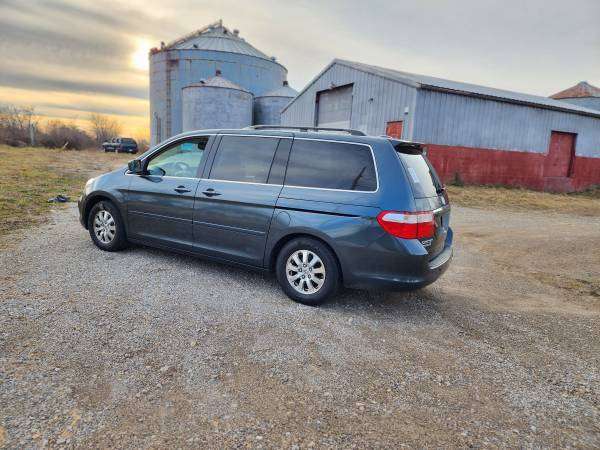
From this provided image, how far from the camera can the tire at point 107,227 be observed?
5.61 m

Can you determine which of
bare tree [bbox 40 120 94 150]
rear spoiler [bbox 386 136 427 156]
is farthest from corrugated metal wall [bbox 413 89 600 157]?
bare tree [bbox 40 120 94 150]

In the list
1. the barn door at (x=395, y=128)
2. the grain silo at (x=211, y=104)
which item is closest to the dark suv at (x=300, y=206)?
the barn door at (x=395, y=128)

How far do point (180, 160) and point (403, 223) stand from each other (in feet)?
10.0

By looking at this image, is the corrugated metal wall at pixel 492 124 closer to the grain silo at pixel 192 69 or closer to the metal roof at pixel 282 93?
the metal roof at pixel 282 93

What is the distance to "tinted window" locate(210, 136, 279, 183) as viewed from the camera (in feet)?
15.0

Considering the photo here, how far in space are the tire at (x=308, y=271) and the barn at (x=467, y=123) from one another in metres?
13.2

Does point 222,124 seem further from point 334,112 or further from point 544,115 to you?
point 544,115

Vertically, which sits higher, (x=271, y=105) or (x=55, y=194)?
(x=271, y=105)

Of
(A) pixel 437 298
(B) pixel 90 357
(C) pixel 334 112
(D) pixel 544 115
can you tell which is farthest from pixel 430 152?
(B) pixel 90 357

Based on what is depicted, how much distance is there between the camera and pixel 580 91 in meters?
34.3

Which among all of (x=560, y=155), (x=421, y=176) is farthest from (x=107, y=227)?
(x=560, y=155)

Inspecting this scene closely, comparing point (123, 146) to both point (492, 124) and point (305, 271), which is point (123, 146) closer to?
point (492, 124)

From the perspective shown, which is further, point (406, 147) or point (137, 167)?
point (137, 167)

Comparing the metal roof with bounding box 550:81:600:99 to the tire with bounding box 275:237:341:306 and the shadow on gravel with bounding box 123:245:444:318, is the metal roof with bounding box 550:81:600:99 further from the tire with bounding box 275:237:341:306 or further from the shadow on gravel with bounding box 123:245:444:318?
the tire with bounding box 275:237:341:306
